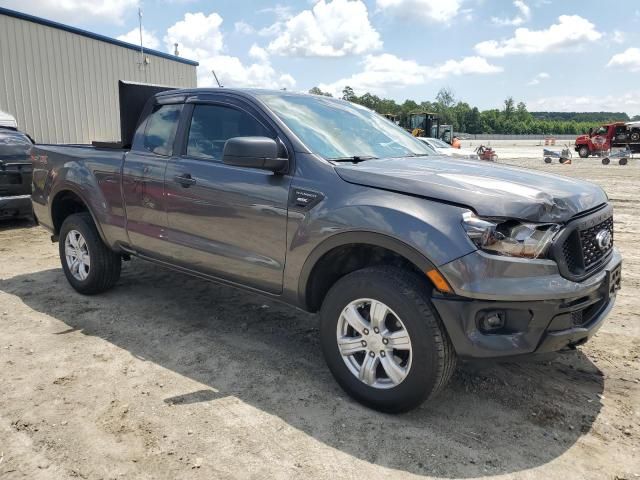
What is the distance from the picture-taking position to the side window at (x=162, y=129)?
4219 mm

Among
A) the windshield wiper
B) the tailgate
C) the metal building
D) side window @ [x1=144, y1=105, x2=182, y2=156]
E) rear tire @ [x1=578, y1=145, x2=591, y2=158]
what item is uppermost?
the metal building

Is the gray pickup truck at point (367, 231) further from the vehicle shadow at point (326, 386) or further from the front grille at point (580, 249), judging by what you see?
the vehicle shadow at point (326, 386)

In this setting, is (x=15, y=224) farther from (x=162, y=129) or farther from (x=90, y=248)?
(x=162, y=129)

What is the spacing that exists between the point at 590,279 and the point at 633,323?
205 cm

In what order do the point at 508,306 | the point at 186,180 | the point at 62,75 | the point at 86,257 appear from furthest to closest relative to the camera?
the point at 62,75
the point at 86,257
the point at 186,180
the point at 508,306

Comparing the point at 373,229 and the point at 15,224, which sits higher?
the point at 373,229

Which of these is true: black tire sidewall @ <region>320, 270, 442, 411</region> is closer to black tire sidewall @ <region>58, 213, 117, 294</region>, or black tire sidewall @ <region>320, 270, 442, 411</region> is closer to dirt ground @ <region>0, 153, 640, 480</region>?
dirt ground @ <region>0, 153, 640, 480</region>

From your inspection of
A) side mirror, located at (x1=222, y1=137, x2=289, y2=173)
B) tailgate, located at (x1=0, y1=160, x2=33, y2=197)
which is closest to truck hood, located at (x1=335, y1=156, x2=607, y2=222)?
side mirror, located at (x1=222, y1=137, x2=289, y2=173)

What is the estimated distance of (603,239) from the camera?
9.98ft

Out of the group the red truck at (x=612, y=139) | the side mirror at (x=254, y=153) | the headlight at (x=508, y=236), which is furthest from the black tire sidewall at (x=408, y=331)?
the red truck at (x=612, y=139)

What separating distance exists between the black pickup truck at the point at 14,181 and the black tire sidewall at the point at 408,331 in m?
6.24

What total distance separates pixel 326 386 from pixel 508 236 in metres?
1.48

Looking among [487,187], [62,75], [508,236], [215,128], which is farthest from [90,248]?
[62,75]

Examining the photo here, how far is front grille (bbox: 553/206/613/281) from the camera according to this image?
8.65ft
